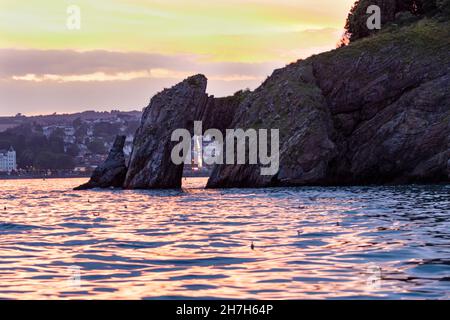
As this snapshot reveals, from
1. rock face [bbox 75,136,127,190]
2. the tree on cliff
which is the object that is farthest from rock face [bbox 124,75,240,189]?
the tree on cliff

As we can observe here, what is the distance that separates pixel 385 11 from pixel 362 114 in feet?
85.2

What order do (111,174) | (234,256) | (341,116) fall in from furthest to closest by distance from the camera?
(111,174)
(341,116)
(234,256)

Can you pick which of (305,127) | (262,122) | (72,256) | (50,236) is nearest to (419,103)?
(305,127)

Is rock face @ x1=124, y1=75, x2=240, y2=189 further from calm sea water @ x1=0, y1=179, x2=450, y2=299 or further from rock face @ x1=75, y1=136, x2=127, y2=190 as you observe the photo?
calm sea water @ x1=0, y1=179, x2=450, y2=299

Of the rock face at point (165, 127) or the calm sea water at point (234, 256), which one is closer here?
the calm sea water at point (234, 256)

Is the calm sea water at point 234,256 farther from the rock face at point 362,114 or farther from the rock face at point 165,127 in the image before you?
the rock face at point 165,127

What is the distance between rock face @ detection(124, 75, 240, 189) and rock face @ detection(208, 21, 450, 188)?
15.9ft

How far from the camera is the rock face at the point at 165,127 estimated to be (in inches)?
3775

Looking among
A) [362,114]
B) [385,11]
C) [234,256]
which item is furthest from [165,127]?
[234,256]

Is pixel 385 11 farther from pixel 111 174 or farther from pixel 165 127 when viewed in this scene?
pixel 111 174

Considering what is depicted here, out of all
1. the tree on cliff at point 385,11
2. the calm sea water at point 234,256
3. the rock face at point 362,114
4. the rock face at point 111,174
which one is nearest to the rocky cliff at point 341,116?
the rock face at point 362,114

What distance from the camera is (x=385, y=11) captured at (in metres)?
112

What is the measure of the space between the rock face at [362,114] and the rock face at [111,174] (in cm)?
1513

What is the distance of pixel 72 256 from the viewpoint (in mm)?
24203
